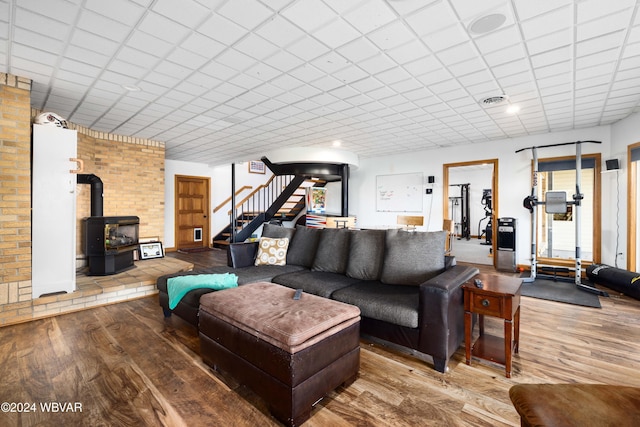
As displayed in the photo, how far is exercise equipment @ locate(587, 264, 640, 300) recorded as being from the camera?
3689 mm

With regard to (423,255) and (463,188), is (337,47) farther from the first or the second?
(463,188)

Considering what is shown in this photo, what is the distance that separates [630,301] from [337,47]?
185 inches

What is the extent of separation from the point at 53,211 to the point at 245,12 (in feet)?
10.6

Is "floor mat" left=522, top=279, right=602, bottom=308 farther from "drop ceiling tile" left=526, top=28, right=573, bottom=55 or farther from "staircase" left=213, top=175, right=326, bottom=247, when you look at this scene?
"staircase" left=213, top=175, right=326, bottom=247

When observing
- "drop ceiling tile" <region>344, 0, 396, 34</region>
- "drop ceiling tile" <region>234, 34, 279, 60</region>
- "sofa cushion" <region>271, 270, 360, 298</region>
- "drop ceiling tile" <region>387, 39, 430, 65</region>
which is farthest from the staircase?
"drop ceiling tile" <region>344, 0, 396, 34</region>

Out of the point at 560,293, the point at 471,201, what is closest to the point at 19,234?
the point at 560,293

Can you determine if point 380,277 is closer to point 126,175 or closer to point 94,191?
point 94,191

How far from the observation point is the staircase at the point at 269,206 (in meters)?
8.22

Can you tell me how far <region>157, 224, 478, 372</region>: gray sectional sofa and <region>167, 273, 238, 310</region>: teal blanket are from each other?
0.07 metres

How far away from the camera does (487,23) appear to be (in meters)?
2.18

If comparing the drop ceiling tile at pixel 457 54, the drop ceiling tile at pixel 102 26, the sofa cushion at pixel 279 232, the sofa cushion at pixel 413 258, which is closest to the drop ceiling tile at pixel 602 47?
the drop ceiling tile at pixel 457 54

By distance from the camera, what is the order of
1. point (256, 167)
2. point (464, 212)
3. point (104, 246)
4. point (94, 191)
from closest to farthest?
point (104, 246) → point (94, 191) → point (256, 167) → point (464, 212)

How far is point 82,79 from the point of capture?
3127 mm

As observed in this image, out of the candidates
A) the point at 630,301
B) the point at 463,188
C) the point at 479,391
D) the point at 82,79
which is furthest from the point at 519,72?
the point at 463,188
